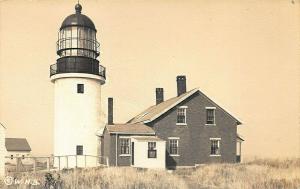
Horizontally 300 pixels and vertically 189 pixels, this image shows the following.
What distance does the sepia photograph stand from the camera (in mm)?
18828

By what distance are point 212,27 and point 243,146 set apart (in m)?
12.4

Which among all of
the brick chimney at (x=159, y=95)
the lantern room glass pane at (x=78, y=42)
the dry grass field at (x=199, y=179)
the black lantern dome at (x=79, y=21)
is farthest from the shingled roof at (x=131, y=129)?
the black lantern dome at (x=79, y=21)

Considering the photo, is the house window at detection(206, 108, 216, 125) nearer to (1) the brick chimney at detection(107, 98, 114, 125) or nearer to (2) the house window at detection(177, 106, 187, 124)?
(2) the house window at detection(177, 106, 187, 124)

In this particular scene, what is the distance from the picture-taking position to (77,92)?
2752 centimetres

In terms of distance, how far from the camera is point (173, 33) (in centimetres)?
2191

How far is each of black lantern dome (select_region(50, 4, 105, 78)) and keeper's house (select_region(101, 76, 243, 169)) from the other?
339cm

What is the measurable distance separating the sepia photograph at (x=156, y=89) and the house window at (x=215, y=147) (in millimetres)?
61

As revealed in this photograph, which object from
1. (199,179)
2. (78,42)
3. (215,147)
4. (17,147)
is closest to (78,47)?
(78,42)

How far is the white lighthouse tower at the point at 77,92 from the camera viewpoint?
27.1 m

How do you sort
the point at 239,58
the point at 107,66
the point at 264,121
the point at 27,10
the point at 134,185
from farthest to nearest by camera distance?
the point at 107,66 → the point at 264,121 → the point at 239,58 → the point at 27,10 → the point at 134,185

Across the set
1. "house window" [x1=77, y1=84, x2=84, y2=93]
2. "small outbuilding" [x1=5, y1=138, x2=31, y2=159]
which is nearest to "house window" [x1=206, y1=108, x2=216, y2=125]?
"house window" [x1=77, y1=84, x2=84, y2=93]

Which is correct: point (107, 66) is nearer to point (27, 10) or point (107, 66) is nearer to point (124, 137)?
point (124, 137)

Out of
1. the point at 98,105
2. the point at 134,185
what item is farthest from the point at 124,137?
the point at 134,185

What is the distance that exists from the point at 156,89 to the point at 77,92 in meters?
6.67
